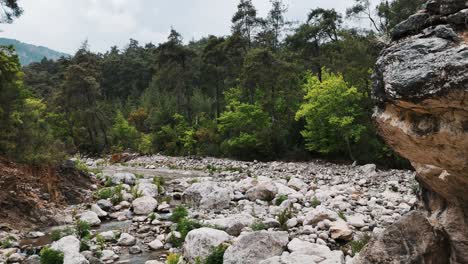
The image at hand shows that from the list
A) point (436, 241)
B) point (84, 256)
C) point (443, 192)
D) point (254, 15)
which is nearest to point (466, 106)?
point (443, 192)

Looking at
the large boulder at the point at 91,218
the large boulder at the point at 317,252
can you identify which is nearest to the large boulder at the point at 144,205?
the large boulder at the point at 91,218

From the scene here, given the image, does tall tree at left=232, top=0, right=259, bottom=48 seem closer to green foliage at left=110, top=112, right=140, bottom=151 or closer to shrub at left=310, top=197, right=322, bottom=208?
green foliage at left=110, top=112, right=140, bottom=151

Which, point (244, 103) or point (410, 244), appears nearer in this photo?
point (410, 244)

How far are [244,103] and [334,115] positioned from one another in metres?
9.85

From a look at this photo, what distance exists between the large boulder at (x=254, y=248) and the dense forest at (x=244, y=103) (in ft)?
33.5

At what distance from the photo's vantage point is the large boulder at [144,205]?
15.1 m

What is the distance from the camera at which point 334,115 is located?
25.9 meters

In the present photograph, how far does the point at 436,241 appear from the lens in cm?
606

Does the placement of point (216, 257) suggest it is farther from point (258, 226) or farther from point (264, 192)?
point (264, 192)

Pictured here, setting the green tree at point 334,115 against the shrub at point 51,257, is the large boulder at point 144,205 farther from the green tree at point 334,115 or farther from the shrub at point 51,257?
the green tree at point 334,115

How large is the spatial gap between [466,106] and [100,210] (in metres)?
13.3

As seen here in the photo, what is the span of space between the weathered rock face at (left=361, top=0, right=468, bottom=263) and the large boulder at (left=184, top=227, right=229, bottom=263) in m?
4.10

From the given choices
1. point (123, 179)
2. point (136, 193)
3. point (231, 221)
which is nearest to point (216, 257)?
point (231, 221)

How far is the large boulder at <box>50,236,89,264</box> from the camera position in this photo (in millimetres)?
9195
